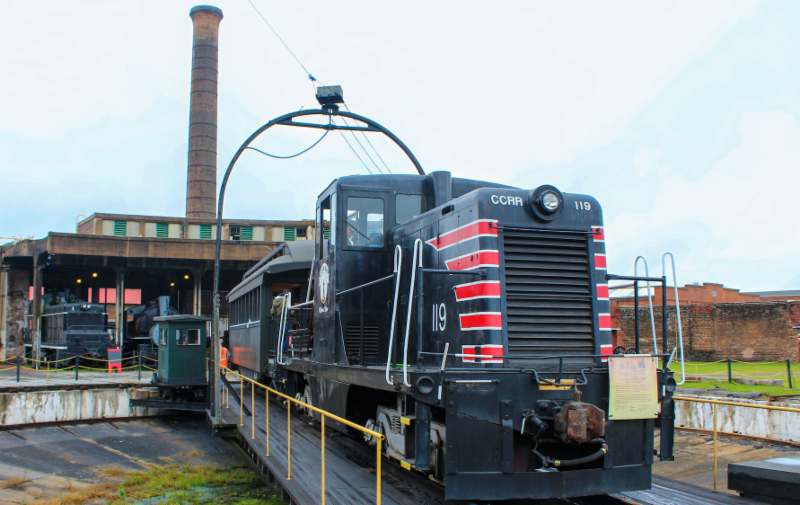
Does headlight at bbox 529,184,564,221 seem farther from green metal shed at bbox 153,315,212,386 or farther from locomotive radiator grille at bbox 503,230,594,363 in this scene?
green metal shed at bbox 153,315,212,386

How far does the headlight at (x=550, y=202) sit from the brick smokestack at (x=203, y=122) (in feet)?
125

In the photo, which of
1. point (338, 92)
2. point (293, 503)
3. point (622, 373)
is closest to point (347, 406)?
point (293, 503)

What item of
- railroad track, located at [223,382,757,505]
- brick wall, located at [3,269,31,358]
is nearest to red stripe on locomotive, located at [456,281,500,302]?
railroad track, located at [223,382,757,505]

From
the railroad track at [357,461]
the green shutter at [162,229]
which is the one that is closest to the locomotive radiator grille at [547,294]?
the railroad track at [357,461]

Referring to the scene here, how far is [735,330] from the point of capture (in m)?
27.0

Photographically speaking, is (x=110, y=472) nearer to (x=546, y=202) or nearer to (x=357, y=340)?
(x=357, y=340)

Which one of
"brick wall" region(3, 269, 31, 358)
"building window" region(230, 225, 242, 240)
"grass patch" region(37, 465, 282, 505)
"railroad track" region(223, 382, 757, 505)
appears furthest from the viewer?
"building window" region(230, 225, 242, 240)

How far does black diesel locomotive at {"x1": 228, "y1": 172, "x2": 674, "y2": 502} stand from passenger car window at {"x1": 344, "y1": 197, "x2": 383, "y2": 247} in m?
0.02

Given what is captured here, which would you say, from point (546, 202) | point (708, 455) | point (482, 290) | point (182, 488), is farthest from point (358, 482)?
point (708, 455)

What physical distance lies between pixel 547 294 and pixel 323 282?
365 cm

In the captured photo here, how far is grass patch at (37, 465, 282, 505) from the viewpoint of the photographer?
8.14 metres

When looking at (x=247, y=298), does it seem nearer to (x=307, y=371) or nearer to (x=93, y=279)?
(x=307, y=371)

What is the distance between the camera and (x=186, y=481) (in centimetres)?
930

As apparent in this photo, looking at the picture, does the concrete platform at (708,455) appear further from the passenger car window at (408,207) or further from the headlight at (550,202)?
the passenger car window at (408,207)
